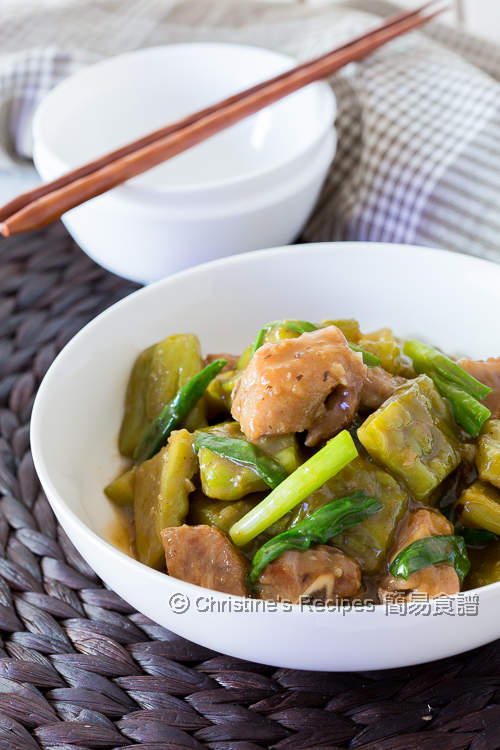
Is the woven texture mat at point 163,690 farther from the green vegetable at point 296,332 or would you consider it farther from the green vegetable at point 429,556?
the green vegetable at point 296,332

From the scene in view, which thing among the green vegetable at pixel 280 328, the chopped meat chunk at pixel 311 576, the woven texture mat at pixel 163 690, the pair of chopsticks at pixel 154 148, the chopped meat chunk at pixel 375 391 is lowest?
the woven texture mat at pixel 163 690

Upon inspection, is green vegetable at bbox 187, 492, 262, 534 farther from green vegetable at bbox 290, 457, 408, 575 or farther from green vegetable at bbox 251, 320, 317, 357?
green vegetable at bbox 251, 320, 317, 357

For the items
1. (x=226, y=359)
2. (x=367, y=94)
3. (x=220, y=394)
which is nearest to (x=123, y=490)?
(x=220, y=394)

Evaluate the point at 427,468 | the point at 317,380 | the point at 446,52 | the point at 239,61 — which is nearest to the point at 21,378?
the point at 317,380

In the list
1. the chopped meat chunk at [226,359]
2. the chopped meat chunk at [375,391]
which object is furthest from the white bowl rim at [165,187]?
the chopped meat chunk at [375,391]

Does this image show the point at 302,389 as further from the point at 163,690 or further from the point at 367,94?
the point at 367,94

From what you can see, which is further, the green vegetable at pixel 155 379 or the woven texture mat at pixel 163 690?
the green vegetable at pixel 155 379
